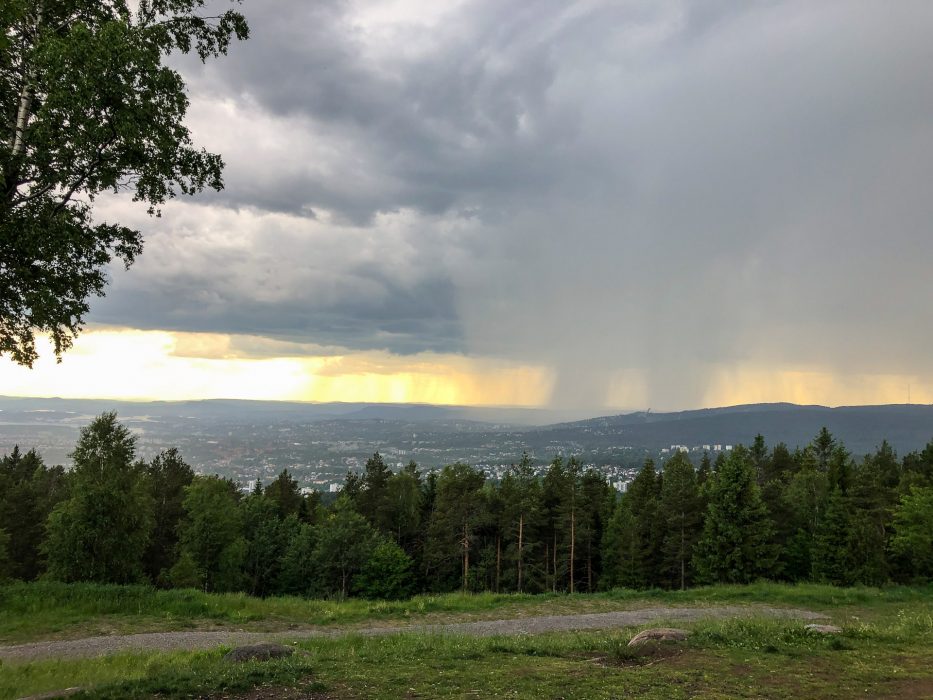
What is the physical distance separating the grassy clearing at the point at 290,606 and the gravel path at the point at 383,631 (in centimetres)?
101

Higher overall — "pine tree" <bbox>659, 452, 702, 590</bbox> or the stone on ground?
the stone on ground

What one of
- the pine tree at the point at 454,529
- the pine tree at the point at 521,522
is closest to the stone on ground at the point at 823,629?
the pine tree at the point at 521,522

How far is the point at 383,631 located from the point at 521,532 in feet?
97.5

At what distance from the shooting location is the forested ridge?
35.7m

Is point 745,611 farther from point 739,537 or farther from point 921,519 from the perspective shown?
point 921,519

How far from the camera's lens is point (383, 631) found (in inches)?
641

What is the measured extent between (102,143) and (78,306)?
152 inches

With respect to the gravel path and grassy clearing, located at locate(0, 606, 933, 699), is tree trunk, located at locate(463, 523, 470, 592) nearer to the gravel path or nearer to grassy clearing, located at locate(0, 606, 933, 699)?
the gravel path

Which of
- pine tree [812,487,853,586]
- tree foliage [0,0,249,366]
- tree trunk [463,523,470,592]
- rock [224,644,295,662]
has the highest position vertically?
tree foliage [0,0,249,366]

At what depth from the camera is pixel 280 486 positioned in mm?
62969

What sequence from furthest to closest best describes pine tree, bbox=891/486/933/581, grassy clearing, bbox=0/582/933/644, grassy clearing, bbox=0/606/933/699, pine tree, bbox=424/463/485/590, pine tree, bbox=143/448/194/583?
pine tree, bbox=424/463/485/590 → pine tree, bbox=143/448/194/583 → pine tree, bbox=891/486/933/581 → grassy clearing, bbox=0/582/933/644 → grassy clearing, bbox=0/606/933/699

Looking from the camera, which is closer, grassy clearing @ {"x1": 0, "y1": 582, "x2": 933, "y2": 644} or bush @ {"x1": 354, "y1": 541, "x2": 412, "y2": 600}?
grassy clearing @ {"x1": 0, "y1": 582, "x2": 933, "y2": 644}

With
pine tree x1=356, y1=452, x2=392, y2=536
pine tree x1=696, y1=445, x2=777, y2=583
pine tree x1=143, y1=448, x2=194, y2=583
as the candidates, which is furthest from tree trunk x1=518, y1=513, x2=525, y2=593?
pine tree x1=143, y1=448, x2=194, y2=583

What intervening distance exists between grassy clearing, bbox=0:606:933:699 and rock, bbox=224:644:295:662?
44 centimetres
